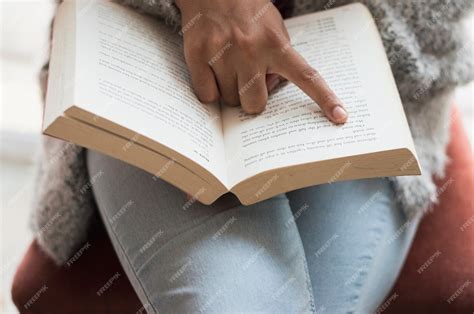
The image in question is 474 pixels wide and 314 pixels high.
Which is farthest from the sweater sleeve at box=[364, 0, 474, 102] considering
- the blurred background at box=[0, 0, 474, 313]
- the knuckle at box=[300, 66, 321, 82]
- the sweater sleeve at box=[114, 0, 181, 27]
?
the blurred background at box=[0, 0, 474, 313]

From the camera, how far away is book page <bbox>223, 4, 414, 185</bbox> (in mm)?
578

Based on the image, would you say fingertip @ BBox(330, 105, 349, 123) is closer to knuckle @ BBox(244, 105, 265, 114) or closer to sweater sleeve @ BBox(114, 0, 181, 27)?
knuckle @ BBox(244, 105, 265, 114)

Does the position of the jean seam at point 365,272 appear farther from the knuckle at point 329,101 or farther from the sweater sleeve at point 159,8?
the sweater sleeve at point 159,8

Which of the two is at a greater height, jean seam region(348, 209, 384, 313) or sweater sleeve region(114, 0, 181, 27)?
sweater sleeve region(114, 0, 181, 27)

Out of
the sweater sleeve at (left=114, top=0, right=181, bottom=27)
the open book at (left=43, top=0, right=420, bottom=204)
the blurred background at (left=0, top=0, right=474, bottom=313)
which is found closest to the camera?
the open book at (left=43, top=0, right=420, bottom=204)

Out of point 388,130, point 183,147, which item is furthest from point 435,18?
point 183,147

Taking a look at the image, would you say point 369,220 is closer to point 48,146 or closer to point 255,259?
point 255,259

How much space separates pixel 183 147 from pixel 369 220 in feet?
0.85

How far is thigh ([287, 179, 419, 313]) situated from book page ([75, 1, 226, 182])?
6.1 inches

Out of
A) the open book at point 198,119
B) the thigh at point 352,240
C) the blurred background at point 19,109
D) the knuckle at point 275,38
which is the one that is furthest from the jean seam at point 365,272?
the blurred background at point 19,109

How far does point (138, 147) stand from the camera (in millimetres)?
549

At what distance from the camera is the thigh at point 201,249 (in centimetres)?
59

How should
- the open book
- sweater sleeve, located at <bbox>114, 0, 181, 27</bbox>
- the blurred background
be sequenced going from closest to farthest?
the open book < sweater sleeve, located at <bbox>114, 0, 181, 27</bbox> < the blurred background

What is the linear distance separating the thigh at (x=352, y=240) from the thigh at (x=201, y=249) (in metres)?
0.04
